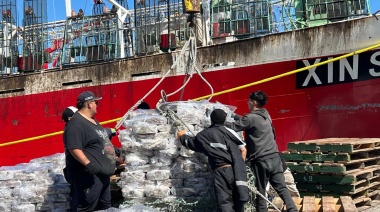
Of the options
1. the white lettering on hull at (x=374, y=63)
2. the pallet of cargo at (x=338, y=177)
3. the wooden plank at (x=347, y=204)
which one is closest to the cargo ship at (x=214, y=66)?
the white lettering on hull at (x=374, y=63)

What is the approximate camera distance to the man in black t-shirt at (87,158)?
486 centimetres

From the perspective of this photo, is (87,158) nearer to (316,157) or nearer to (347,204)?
(347,204)

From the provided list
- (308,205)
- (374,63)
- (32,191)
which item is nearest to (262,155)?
(308,205)

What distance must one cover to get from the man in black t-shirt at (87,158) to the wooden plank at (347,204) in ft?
10.2

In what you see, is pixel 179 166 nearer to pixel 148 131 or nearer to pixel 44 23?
pixel 148 131

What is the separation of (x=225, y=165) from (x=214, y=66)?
22.5 ft

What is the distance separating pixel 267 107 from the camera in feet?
36.5

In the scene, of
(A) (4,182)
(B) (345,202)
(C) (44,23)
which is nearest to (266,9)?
(B) (345,202)

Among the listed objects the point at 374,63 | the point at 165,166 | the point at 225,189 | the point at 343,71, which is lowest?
the point at 225,189

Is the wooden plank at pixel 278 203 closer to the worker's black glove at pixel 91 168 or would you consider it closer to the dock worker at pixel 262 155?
the dock worker at pixel 262 155

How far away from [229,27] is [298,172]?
6283mm

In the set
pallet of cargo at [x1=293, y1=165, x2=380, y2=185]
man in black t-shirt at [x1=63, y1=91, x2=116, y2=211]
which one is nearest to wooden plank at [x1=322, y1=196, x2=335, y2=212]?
pallet of cargo at [x1=293, y1=165, x2=380, y2=185]

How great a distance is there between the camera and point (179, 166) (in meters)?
6.10

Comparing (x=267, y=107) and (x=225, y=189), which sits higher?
(x=267, y=107)
